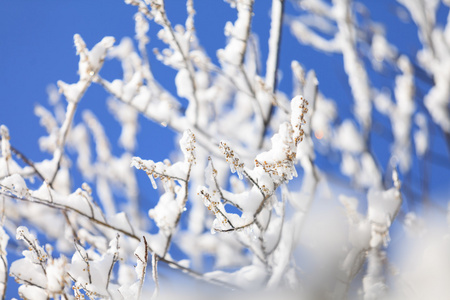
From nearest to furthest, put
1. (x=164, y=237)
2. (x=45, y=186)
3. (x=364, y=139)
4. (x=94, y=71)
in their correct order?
(x=45, y=186), (x=164, y=237), (x=94, y=71), (x=364, y=139)

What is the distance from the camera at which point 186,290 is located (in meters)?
2.43

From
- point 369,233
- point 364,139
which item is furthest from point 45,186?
point 364,139

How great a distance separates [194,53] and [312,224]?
4.83ft

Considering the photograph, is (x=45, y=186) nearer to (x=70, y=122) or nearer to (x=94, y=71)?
(x=70, y=122)

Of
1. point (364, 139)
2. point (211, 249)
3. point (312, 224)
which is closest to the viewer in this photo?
point (312, 224)

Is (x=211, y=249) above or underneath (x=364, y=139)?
underneath

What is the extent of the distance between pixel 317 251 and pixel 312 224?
0.62 ft

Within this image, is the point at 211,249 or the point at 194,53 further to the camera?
the point at 211,249

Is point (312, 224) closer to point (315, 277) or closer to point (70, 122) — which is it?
point (315, 277)

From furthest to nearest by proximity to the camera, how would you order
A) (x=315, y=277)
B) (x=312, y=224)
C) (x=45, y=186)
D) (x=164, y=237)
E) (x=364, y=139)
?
(x=364, y=139)
(x=312, y=224)
(x=315, y=277)
(x=164, y=237)
(x=45, y=186)

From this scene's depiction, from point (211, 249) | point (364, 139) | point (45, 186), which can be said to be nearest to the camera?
point (45, 186)

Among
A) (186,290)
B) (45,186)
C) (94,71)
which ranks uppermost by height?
(94,71)

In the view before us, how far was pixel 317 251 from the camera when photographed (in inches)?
97.3

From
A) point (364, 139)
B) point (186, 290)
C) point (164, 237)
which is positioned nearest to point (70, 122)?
point (164, 237)
